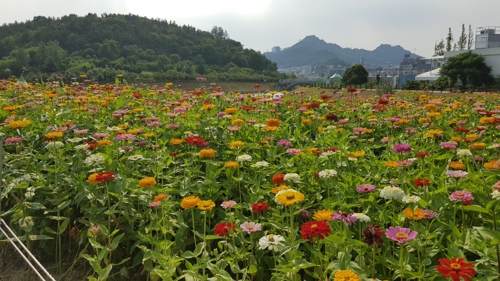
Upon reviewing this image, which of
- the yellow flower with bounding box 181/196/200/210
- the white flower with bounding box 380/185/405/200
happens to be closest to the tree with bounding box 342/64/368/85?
the white flower with bounding box 380/185/405/200

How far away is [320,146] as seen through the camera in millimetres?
3646

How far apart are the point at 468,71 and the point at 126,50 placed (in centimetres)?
6074

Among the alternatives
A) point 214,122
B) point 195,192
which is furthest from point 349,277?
point 214,122

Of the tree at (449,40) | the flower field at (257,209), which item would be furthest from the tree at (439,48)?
the flower field at (257,209)

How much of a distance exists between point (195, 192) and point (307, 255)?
885 mm

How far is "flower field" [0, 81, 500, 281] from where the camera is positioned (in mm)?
1771

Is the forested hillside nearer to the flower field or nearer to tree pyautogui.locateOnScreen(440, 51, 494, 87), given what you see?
tree pyautogui.locateOnScreen(440, 51, 494, 87)

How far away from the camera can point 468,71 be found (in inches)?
1329

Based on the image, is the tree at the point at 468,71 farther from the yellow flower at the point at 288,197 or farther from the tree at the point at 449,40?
the yellow flower at the point at 288,197

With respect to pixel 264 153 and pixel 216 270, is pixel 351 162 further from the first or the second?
pixel 216 270

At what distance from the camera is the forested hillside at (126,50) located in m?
51.7

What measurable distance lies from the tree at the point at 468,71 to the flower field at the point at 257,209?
33.9 metres

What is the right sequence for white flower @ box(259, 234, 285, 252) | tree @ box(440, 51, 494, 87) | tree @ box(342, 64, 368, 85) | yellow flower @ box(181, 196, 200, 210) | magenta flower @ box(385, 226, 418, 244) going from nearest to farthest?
1. magenta flower @ box(385, 226, 418, 244)
2. white flower @ box(259, 234, 285, 252)
3. yellow flower @ box(181, 196, 200, 210)
4. tree @ box(440, 51, 494, 87)
5. tree @ box(342, 64, 368, 85)

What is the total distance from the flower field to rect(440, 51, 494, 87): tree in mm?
33868
